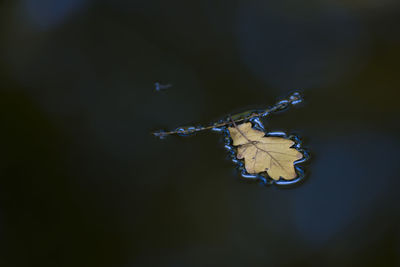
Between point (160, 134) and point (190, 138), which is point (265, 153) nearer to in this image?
point (190, 138)

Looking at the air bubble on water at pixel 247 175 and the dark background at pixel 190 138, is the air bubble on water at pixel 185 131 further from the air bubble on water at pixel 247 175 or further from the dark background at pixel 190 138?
the air bubble on water at pixel 247 175

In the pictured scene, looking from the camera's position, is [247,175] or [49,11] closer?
[247,175]

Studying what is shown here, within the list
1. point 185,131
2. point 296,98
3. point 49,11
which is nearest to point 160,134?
point 185,131

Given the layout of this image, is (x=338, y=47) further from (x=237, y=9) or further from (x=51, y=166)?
(x=51, y=166)

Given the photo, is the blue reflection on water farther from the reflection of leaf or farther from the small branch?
the reflection of leaf

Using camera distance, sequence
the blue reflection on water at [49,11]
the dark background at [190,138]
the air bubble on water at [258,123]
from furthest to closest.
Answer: the blue reflection on water at [49,11] → the air bubble on water at [258,123] → the dark background at [190,138]

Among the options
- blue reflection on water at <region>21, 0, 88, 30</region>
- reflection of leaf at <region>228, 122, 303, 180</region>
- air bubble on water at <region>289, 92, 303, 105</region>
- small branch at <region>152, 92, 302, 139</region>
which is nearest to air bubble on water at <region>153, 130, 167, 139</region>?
small branch at <region>152, 92, 302, 139</region>

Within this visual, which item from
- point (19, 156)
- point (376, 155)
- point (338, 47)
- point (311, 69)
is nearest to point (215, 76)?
point (311, 69)

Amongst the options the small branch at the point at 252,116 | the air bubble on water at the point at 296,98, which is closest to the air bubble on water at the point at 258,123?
the small branch at the point at 252,116
